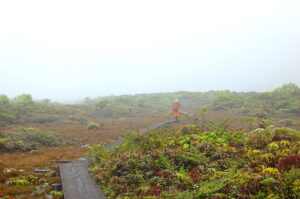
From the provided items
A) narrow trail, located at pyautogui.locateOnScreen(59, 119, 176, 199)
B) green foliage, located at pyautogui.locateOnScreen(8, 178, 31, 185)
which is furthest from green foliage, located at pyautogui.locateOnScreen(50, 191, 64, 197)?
green foliage, located at pyautogui.locateOnScreen(8, 178, 31, 185)

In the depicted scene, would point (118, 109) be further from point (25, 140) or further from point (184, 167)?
point (184, 167)

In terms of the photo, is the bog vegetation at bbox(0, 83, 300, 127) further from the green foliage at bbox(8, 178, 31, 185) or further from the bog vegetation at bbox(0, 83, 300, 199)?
the green foliage at bbox(8, 178, 31, 185)

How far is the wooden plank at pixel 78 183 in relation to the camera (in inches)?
321

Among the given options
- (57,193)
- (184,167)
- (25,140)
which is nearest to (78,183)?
(57,193)

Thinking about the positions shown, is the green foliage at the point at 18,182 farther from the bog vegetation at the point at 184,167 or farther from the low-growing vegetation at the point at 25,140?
the low-growing vegetation at the point at 25,140

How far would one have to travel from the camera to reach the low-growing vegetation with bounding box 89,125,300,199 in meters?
6.55

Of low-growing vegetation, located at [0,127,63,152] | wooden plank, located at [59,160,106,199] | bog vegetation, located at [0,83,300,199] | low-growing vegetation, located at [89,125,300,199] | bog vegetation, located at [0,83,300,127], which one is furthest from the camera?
bog vegetation, located at [0,83,300,127]

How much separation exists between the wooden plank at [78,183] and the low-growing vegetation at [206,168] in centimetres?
35

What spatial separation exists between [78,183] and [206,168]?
5083mm

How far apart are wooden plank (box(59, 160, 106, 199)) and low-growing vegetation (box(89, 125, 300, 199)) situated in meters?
0.35

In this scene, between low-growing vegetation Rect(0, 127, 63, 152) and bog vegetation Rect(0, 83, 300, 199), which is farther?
low-growing vegetation Rect(0, 127, 63, 152)

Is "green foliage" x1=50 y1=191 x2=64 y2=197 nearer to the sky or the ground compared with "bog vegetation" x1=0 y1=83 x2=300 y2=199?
nearer to the ground

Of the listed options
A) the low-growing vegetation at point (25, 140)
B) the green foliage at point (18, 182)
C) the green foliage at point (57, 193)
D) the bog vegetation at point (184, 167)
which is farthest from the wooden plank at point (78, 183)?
the low-growing vegetation at point (25, 140)

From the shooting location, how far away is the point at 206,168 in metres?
9.09
